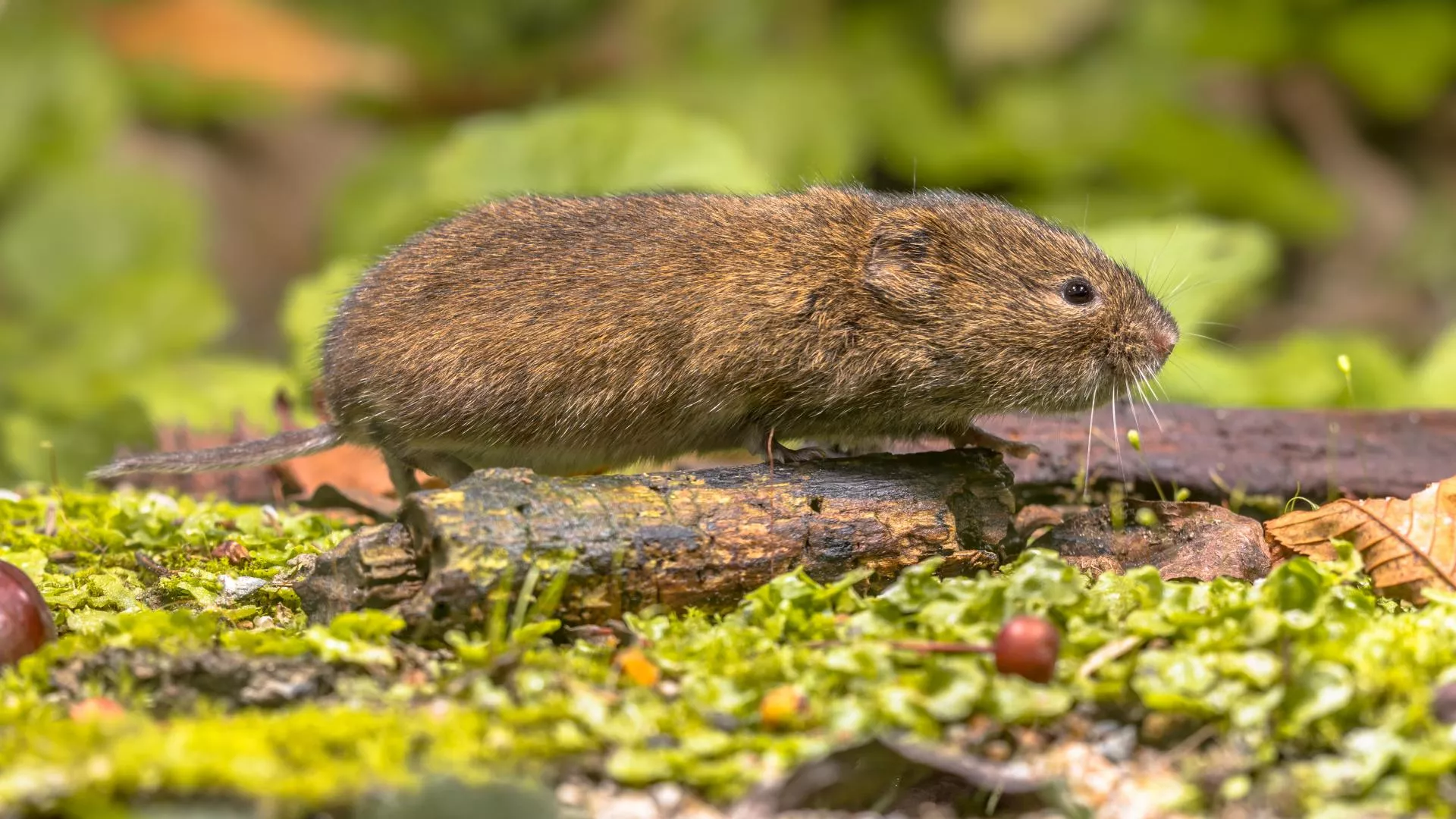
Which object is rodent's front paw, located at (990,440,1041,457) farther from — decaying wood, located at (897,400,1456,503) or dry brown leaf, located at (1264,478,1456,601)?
dry brown leaf, located at (1264,478,1456,601)

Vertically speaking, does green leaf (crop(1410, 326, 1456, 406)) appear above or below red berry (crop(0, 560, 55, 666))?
above

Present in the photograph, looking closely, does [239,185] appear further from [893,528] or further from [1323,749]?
[1323,749]

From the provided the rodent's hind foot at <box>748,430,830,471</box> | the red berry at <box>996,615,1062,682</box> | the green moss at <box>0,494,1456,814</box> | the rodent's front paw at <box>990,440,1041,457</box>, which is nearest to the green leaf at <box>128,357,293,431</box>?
the rodent's hind foot at <box>748,430,830,471</box>

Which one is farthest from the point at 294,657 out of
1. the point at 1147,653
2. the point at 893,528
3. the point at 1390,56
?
the point at 1390,56

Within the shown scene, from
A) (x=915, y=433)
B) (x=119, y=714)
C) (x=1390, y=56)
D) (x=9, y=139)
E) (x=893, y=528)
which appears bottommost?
(x=119, y=714)

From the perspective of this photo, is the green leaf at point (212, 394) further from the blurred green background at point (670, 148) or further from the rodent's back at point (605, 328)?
the rodent's back at point (605, 328)

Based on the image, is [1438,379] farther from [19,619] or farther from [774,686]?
[19,619]
